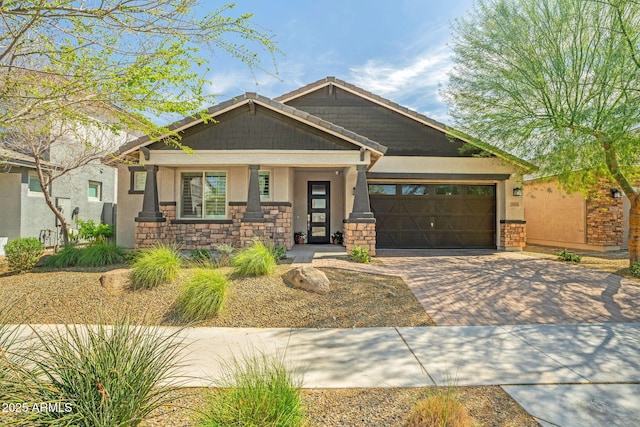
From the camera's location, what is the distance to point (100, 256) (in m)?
8.36

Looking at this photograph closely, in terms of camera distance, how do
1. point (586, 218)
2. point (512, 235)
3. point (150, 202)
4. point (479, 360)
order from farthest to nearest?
point (586, 218) < point (512, 235) < point (150, 202) < point (479, 360)

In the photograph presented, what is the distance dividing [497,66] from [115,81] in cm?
1019

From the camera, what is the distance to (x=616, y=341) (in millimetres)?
4543

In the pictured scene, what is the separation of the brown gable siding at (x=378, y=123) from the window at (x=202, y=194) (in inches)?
181

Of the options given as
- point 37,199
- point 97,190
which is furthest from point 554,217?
point 37,199

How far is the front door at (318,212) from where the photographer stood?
13.3 metres

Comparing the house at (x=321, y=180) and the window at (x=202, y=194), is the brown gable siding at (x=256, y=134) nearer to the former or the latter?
the house at (x=321, y=180)

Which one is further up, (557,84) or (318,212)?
(557,84)

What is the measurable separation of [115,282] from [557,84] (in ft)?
39.2

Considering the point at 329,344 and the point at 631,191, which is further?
the point at 631,191

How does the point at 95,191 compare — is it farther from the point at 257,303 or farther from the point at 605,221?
the point at 605,221

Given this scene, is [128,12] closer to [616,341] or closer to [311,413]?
[311,413]

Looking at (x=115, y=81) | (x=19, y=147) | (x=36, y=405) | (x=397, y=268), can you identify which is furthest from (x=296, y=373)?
(x=19, y=147)

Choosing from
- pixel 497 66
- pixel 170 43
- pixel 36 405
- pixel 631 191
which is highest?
pixel 497 66
